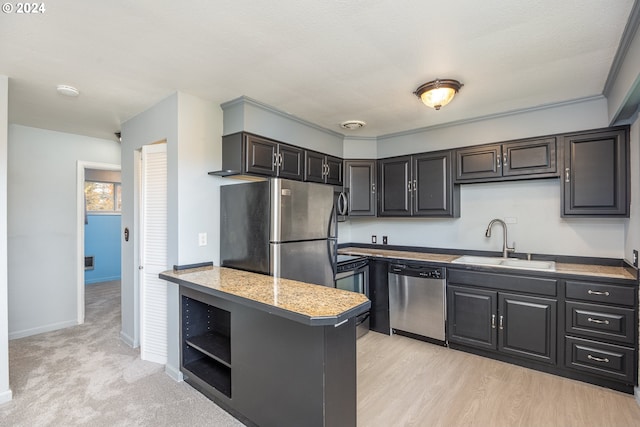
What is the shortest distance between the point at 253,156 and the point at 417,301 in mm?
2306

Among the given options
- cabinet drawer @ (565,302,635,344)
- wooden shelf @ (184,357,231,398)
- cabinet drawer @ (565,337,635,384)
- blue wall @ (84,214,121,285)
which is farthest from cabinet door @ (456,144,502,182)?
blue wall @ (84,214,121,285)

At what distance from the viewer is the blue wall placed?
616 cm

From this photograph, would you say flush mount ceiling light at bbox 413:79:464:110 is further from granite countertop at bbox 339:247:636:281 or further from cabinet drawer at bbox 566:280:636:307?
cabinet drawer at bbox 566:280:636:307

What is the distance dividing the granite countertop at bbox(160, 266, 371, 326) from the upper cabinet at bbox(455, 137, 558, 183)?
2332 mm

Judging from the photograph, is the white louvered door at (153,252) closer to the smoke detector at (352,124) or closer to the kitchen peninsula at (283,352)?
the kitchen peninsula at (283,352)

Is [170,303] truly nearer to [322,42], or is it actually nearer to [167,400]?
[167,400]

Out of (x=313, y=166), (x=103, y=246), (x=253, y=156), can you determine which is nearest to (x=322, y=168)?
(x=313, y=166)

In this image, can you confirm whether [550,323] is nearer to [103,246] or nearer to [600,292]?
[600,292]

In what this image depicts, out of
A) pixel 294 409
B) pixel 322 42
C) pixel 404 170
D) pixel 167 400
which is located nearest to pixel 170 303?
pixel 167 400

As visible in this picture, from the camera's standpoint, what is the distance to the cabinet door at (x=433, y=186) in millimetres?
3490

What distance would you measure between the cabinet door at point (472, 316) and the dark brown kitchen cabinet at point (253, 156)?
2.16 m

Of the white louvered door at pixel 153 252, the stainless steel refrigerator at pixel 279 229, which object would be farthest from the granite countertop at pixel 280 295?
the white louvered door at pixel 153 252

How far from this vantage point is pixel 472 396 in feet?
7.59

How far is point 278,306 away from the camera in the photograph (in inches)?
61.2
